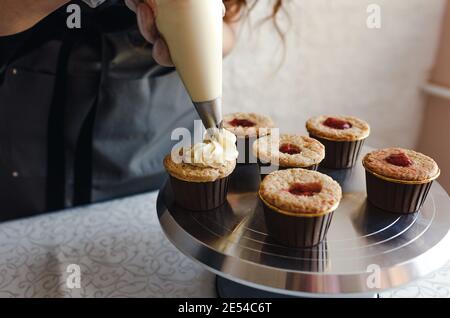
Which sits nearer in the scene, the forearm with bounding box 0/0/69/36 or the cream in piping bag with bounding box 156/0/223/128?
the cream in piping bag with bounding box 156/0/223/128

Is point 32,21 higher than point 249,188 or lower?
higher

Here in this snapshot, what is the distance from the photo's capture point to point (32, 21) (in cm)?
73

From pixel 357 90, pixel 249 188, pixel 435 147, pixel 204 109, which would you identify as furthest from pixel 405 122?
pixel 204 109

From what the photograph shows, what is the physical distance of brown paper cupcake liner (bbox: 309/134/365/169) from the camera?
0.84m

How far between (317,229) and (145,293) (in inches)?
12.1

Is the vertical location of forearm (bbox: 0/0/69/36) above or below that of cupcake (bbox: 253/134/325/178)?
above

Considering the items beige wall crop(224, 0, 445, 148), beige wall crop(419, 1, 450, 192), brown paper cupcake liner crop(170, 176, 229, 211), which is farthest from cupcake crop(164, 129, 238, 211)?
beige wall crop(419, 1, 450, 192)

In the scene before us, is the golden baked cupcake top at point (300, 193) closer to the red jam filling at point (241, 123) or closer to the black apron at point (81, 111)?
the red jam filling at point (241, 123)

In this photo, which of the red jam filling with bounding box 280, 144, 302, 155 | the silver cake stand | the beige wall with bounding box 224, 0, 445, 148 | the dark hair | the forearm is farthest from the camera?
the beige wall with bounding box 224, 0, 445, 148

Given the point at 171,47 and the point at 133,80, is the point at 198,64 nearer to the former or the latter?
the point at 171,47

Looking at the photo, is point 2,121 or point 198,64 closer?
point 198,64

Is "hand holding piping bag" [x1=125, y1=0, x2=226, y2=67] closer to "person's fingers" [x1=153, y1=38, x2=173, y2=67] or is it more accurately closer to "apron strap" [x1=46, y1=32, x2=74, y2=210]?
"person's fingers" [x1=153, y1=38, x2=173, y2=67]

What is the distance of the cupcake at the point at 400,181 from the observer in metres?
0.71

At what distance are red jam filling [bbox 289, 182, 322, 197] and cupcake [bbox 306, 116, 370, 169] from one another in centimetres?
18
